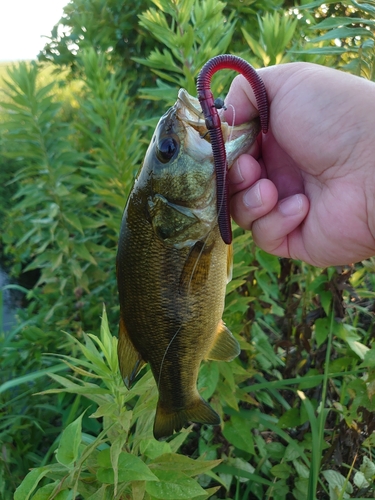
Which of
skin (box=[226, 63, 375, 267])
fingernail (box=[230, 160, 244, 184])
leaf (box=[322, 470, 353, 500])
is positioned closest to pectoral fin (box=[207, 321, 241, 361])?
skin (box=[226, 63, 375, 267])

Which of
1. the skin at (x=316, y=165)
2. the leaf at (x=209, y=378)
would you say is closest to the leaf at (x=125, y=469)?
the leaf at (x=209, y=378)

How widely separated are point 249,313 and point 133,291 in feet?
3.18

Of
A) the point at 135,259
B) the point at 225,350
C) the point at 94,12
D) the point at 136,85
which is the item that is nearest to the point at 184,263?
the point at 135,259

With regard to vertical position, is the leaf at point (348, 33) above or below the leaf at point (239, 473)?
above

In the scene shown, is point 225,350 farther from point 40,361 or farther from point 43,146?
point 43,146

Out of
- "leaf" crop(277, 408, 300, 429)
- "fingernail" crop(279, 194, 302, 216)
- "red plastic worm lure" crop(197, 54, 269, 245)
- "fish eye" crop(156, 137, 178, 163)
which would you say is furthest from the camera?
"leaf" crop(277, 408, 300, 429)

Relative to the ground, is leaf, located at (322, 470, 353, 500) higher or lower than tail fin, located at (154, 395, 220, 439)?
lower

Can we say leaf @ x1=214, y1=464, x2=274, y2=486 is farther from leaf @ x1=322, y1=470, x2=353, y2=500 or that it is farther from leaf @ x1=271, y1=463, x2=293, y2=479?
leaf @ x1=322, y1=470, x2=353, y2=500

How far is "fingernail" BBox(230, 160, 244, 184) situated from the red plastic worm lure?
0.46 ft

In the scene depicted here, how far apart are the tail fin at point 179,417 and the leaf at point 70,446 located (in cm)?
25

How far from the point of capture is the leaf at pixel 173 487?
1.08 meters

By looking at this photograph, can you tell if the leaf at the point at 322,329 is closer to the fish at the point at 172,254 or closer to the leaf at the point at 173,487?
the fish at the point at 172,254

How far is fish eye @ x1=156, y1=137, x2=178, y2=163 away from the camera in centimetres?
111

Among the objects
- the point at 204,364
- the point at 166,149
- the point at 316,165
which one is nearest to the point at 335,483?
the point at 204,364
